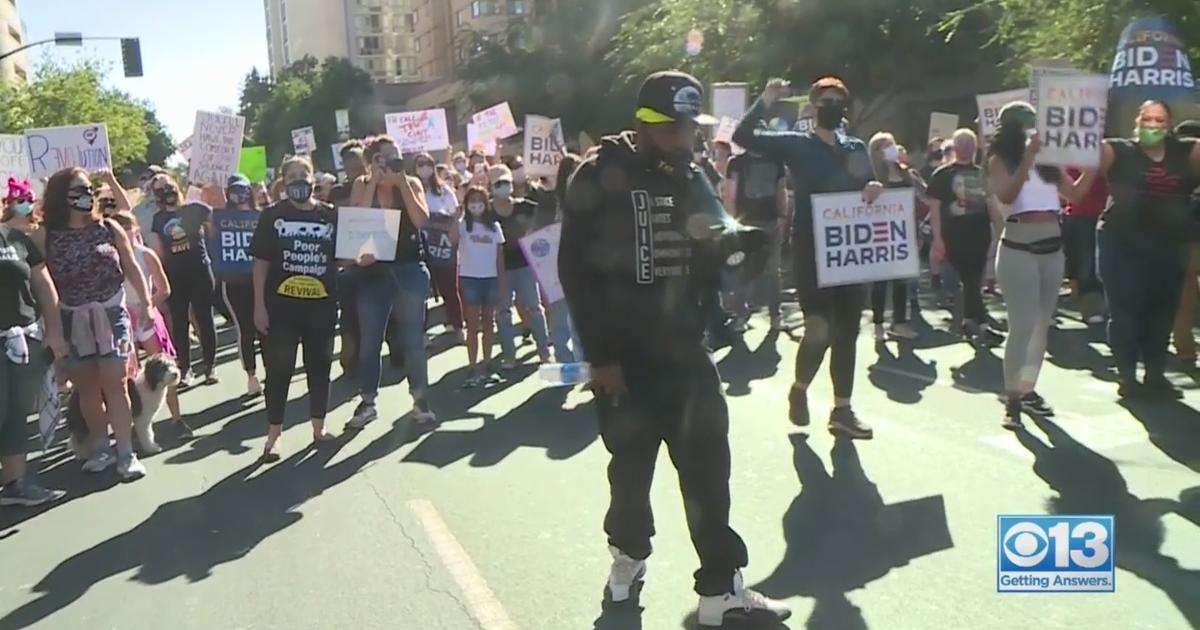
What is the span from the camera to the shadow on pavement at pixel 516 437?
24.5 ft

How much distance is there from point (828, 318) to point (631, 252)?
3.06m

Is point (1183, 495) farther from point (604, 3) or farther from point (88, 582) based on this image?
point (604, 3)

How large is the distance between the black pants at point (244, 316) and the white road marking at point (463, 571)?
4358mm

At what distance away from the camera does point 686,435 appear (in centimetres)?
434

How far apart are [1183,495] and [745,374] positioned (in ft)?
13.9

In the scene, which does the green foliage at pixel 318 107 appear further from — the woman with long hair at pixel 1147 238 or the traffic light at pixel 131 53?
the woman with long hair at pixel 1147 238

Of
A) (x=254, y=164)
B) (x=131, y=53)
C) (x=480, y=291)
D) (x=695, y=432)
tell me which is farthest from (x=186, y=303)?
(x=131, y=53)

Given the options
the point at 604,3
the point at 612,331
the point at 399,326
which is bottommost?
the point at 399,326

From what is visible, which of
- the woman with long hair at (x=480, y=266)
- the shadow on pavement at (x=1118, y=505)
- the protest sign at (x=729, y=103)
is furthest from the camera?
the protest sign at (x=729, y=103)

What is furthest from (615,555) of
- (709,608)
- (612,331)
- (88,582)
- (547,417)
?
(547,417)

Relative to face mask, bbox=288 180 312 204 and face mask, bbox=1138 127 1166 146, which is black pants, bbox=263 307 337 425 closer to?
face mask, bbox=288 180 312 204

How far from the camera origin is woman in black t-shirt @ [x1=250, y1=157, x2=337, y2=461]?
24.8 ft

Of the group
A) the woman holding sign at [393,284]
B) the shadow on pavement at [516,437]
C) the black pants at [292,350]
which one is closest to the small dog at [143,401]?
the black pants at [292,350]

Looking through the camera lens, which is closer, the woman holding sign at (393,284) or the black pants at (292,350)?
the black pants at (292,350)
